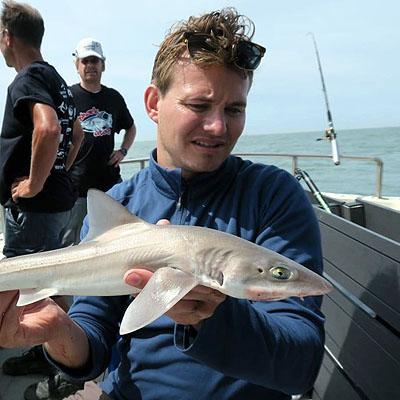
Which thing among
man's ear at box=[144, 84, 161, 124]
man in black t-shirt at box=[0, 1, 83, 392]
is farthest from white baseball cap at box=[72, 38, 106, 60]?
man's ear at box=[144, 84, 161, 124]

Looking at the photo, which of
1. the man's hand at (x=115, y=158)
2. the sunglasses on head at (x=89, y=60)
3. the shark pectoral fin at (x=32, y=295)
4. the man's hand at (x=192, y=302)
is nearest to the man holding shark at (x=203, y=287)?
the man's hand at (x=192, y=302)

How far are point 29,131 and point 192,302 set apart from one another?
2350mm

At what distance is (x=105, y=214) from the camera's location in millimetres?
1512

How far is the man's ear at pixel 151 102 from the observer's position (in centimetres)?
203

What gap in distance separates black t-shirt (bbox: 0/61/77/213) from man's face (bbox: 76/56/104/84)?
1662mm

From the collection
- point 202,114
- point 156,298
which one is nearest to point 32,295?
point 156,298

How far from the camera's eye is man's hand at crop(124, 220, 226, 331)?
123cm

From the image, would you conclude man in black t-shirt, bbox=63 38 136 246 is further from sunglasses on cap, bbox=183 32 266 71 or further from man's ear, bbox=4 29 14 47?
sunglasses on cap, bbox=183 32 266 71

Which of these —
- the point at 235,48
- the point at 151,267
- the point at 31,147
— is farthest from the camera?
the point at 31,147

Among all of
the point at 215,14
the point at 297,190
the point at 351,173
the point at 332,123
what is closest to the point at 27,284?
the point at 297,190

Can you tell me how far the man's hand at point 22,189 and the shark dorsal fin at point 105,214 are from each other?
1690mm

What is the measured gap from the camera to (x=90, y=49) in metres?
5.02

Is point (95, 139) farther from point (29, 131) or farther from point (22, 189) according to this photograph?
point (22, 189)

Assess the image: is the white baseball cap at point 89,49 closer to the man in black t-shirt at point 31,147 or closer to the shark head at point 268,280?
the man in black t-shirt at point 31,147
